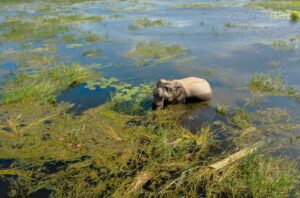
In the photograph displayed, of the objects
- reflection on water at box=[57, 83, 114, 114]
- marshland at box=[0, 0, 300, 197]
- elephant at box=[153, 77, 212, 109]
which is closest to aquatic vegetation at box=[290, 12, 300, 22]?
marshland at box=[0, 0, 300, 197]

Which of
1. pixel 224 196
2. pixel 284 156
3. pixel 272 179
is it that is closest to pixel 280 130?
pixel 284 156

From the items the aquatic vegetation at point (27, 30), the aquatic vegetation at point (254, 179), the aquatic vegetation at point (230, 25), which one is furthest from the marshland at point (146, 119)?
the aquatic vegetation at point (230, 25)

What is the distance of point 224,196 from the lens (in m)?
5.50

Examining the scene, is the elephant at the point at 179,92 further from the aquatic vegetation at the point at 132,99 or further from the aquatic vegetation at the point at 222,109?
the aquatic vegetation at the point at 222,109

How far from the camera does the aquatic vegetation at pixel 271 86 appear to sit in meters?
9.76

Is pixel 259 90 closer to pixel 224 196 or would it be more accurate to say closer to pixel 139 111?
pixel 139 111

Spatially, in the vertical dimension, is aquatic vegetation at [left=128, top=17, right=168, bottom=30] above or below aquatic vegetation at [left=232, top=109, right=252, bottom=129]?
above

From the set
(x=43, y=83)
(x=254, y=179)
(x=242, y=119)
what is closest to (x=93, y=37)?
(x=43, y=83)

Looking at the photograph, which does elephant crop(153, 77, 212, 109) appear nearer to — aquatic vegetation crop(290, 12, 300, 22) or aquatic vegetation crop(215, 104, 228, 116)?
aquatic vegetation crop(215, 104, 228, 116)

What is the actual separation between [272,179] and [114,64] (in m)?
9.28

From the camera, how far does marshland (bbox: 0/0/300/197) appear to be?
5.88m

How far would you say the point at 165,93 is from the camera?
8812 millimetres

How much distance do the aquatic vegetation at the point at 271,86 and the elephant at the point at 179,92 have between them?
195 cm

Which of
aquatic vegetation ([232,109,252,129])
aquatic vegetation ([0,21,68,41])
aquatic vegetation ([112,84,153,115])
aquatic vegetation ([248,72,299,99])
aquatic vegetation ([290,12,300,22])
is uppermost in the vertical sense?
aquatic vegetation ([290,12,300,22])
